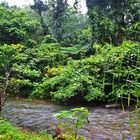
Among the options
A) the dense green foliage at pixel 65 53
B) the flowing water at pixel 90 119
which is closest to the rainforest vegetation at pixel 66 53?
the dense green foliage at pixel 65 53

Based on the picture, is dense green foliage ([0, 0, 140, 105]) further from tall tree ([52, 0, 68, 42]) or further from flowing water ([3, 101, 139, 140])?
flowing water ([3, 101, 139, 140])

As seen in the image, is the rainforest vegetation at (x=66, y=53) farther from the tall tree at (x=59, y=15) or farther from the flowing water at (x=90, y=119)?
the flowing water at (x=90, y=119)

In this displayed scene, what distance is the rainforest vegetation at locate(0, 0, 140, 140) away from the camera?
13894 mm

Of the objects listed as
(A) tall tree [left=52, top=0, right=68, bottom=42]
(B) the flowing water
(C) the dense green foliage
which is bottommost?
(B) the flowing water

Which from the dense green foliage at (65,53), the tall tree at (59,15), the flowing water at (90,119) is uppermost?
the tall tree at (59,15)

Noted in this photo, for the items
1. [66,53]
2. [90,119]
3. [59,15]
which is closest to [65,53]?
[66,53]

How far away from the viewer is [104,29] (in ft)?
64.1

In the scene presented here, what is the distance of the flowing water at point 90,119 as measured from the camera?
28.1 feet

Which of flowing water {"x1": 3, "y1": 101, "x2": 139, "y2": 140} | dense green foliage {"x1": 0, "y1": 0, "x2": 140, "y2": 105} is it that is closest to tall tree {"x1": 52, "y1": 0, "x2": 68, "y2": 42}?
dense green foliage {"x1": 0, "y1": 0, "x2": 140, "y2": 105}

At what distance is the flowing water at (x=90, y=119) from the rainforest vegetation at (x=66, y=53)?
27.5 inches

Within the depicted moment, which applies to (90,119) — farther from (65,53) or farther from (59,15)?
(59,15)

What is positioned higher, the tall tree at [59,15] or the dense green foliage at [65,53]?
the tall tree at [59,15]

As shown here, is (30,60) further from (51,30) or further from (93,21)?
(51,30)

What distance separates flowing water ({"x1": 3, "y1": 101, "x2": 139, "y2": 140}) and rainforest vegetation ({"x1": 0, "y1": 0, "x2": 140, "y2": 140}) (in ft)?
2.29
